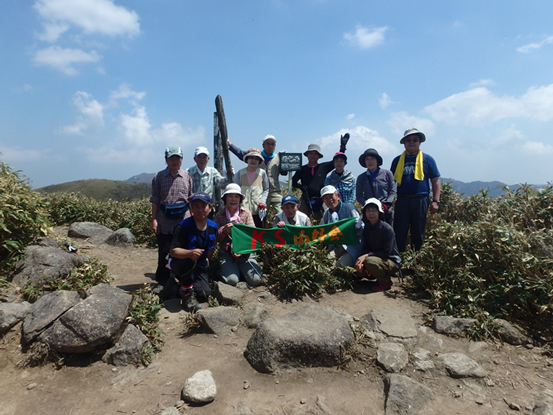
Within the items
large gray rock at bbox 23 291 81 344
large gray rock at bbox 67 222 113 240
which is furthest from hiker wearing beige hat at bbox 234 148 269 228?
large gray rock at bbox 67 222 113 240

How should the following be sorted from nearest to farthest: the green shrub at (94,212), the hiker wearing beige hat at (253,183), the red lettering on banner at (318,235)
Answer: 1. the red lettering on banner at (318,235)
2. the hiker wearing beige hat at (253,183)
3. the green shrub at (94,212)

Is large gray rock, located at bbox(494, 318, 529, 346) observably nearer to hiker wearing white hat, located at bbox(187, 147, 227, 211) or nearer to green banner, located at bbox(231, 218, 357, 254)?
green banner, located at bbox(231, 218, 357, 254)

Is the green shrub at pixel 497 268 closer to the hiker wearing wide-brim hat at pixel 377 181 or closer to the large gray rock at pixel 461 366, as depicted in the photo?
the large gray rock at pixel 461 366

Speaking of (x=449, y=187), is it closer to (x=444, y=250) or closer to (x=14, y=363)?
(x=444, y=250)

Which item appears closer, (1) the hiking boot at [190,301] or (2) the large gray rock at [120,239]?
(1) the hiking boot at [190,301]

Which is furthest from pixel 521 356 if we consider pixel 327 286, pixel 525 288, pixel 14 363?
pixel 14 363

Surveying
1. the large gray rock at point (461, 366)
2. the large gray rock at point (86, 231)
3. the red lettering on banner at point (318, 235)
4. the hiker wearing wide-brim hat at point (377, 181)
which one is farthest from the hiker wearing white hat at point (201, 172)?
the large gray rock at point (86, 231)

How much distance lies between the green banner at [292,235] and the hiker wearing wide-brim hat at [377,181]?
701 millimetres

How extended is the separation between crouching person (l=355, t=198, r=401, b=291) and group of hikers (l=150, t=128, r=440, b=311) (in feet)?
0.05

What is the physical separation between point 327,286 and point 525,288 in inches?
103

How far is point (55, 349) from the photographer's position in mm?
3547

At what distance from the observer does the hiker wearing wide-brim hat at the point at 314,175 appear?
6957mm

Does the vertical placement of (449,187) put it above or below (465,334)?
above

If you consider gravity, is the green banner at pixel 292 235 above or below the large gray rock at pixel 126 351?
above
